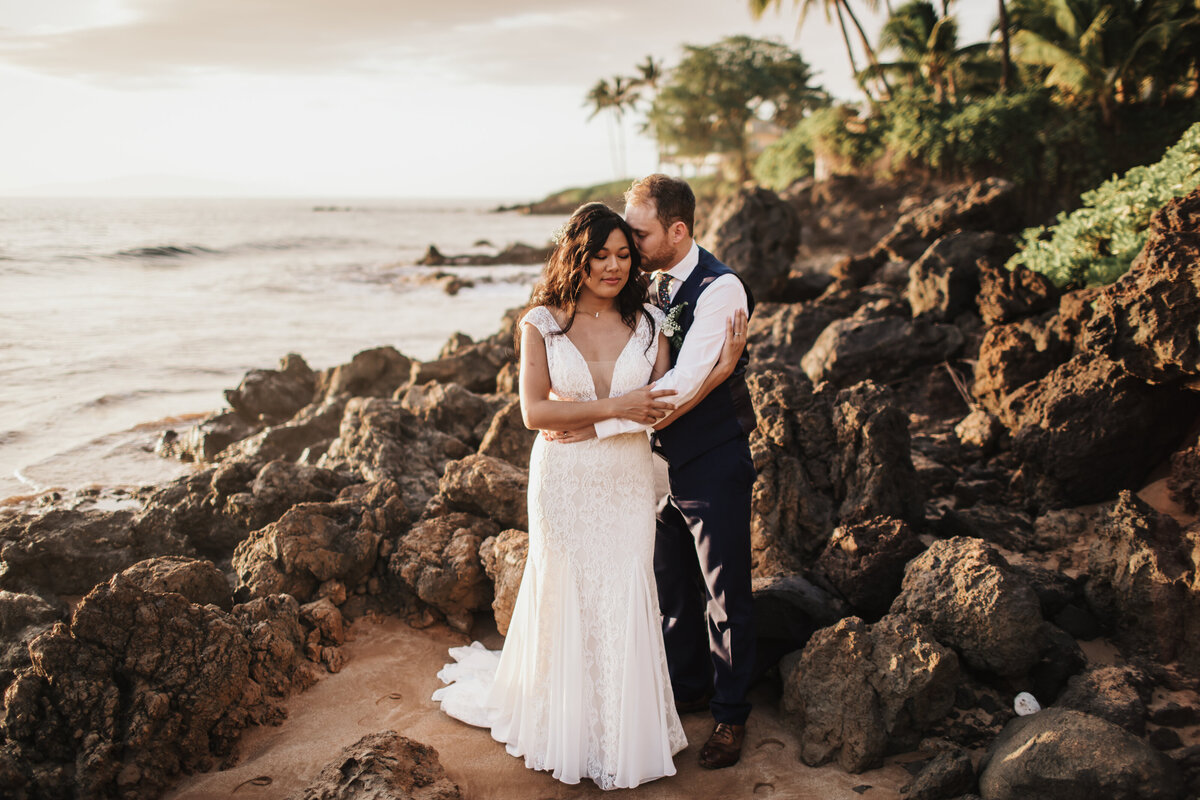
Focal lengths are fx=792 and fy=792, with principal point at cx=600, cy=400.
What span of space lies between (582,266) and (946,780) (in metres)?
2.69

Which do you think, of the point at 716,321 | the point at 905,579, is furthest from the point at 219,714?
the point at 905,579

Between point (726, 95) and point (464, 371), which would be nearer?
point (464, 371)

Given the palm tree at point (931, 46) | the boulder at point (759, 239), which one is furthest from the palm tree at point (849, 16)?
the boulder at point (759, 239)

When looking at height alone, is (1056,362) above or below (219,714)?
above

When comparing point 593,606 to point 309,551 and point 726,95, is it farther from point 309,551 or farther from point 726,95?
point 726,95

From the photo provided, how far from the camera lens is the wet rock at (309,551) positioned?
5.03 meters

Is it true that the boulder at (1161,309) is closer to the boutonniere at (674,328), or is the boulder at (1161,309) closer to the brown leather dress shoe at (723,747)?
the boutonniere at (674,328)

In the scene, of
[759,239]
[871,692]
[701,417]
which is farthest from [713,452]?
[759,239]

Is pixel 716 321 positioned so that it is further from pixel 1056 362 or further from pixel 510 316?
pixel 510 316

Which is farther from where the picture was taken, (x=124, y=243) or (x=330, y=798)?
(x=124, y=243)

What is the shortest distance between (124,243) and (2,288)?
16.3m

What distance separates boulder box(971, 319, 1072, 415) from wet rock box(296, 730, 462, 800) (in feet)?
16.6

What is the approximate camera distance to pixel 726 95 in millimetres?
47281

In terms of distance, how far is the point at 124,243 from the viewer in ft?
120
